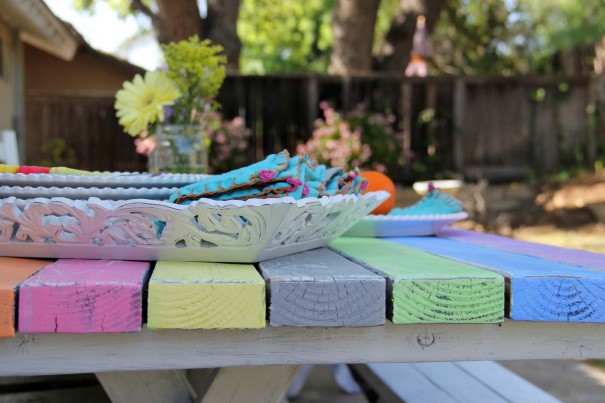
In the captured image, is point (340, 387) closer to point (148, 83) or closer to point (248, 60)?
point (148, 83)

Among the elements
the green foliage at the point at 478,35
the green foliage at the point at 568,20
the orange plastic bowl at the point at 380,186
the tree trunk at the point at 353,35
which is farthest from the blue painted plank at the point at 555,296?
the green foliage at the point at 568,20

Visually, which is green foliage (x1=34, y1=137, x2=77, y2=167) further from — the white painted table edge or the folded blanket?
the white painted table edge

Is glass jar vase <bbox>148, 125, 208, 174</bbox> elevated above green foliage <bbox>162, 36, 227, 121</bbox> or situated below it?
below

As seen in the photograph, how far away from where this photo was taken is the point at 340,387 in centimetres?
280

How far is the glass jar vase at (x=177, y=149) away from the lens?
202 cm

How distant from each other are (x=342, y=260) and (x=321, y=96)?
7882 millimetres

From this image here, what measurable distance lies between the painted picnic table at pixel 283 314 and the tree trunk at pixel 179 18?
6854 mm

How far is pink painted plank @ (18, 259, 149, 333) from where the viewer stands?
718 millimetres

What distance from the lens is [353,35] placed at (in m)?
8.75

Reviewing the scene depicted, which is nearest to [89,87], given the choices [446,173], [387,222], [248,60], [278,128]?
[278,128]

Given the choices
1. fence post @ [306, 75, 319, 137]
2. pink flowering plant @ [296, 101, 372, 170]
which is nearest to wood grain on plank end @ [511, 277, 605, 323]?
pink flowering plant @ [296, 101, 372, 170]

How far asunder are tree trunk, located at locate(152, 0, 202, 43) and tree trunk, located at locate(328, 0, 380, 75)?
6.87ft

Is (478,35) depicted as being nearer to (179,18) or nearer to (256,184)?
(179,18)

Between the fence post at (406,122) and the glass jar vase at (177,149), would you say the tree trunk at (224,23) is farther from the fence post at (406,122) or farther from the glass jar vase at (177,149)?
the glass jar vase at (177,149)
